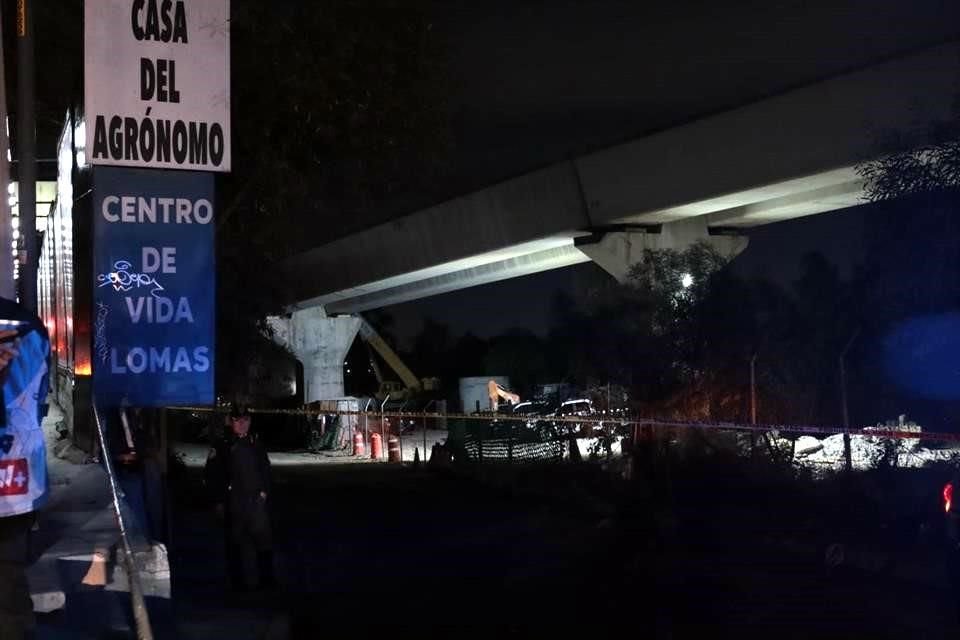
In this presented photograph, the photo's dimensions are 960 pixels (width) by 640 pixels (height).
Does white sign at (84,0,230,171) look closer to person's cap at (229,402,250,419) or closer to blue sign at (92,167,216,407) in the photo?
blue sign at (92,167,216,407)

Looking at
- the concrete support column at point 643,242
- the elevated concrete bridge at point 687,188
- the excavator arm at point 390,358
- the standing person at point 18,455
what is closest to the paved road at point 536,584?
the standing person at point 18,455

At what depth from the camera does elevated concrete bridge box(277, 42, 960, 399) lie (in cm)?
1903

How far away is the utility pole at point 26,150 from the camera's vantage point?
9477 millimetres

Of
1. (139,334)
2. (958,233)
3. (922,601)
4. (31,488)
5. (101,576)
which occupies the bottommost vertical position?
(922,601)

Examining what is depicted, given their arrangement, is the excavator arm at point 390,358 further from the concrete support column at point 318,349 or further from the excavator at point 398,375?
the concrete support column at point 318,349

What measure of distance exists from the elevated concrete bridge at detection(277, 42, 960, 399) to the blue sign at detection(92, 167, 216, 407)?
6333 millimetres

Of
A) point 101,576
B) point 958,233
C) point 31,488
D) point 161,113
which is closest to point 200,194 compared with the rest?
point 161,113

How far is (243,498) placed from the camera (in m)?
10.1

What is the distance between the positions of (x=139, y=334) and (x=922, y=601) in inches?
264

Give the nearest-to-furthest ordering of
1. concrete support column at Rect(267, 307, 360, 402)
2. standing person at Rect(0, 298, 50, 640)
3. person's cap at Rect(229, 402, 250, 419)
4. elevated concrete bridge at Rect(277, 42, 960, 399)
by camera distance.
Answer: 1. standing person at Rect(0, 298, 50, 640)
2. person's cap at Rect(229, 402, 250, 419)
3. elevated concrete bridge at Rect(277, 42, 960, 399)
4. concrete support column at Rect(267, 307, 360, 402)

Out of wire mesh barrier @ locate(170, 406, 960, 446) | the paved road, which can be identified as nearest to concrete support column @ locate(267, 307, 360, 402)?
wire mesh barrier @ locate(170, 406, 960, 446)

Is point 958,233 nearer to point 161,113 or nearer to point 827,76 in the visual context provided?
point 161,113

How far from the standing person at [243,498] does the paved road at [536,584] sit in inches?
13.6

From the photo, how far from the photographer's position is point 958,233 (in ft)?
34.8
